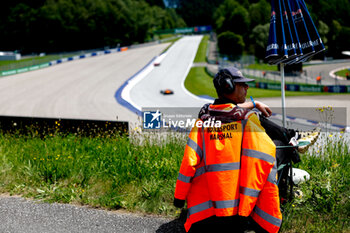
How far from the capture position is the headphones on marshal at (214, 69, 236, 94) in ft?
9.14

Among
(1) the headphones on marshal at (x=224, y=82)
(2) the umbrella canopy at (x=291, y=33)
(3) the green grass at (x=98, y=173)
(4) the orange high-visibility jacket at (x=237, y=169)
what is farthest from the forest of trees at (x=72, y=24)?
(4) the orange high-visibility jacket at (x=237, y=169)

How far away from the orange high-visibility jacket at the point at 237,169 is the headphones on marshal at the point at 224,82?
0.43ft

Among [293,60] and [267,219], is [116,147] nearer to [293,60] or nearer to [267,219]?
[293,60]

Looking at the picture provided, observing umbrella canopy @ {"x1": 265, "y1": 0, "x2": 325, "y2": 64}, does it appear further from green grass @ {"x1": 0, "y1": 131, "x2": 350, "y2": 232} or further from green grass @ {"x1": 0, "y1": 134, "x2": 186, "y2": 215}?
green grass @ {"x1": 0, "y1": 134, "x2": 186, "y2": 215}

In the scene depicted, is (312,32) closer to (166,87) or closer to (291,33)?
(291,33)

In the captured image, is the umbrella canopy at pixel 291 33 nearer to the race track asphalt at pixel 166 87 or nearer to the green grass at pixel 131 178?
the green grass at pixel 131 178

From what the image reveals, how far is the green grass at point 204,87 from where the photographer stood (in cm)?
3044

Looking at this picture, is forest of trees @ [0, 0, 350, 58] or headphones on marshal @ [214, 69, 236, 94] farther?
forest of trees @ [0, 0, 350, 58]

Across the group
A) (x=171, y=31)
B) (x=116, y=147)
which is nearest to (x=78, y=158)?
(x=116, y=147)

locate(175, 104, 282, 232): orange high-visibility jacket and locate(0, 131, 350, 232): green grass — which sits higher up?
locate(175, 104, 282, 232): orange high-visibility jacket

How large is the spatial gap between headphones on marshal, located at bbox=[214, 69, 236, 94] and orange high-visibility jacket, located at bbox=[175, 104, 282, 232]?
0.43 feet

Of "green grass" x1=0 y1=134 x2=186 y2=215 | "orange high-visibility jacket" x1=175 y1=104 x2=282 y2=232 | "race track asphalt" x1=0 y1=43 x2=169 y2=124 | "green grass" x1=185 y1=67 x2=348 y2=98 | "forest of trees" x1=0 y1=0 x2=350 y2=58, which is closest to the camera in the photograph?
"orange high-visibility jacket" x1=175 y1=104 x2=282 y2=232

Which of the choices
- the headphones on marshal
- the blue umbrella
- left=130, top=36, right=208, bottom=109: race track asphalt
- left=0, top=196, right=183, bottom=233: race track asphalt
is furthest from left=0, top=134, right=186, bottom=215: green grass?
left=130, top=36, right=208, bottom=109: race track asphalt

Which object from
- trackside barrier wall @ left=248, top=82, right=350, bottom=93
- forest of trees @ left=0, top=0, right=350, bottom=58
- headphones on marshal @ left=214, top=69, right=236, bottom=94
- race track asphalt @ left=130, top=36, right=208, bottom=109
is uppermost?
forest of trees @ left=0, top=0, right=350, bottom=58
